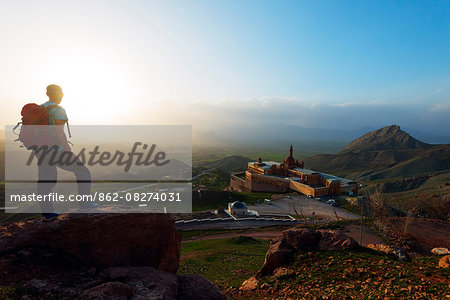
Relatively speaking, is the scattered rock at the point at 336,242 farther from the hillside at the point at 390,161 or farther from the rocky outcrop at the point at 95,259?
the hillside at the point at 390,161

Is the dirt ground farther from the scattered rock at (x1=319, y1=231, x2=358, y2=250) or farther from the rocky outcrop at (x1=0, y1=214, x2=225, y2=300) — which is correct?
the rocky outcrop at (x1=0, y1=214, x2=225, y2=300)

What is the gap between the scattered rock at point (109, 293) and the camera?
505 cm

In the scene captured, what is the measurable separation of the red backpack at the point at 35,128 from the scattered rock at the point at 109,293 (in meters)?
4.01

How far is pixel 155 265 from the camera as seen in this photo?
780cm

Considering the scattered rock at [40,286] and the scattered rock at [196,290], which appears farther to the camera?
the scattered rock at [196,290]

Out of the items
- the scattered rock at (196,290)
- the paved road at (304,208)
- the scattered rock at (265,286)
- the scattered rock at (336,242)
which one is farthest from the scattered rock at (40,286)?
the paved road at (304,208)

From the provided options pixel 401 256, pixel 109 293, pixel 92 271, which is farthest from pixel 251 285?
pixel 109 293

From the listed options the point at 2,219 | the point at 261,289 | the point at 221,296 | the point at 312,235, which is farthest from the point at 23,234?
the point at 2,219

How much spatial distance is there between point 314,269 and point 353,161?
5588 inches

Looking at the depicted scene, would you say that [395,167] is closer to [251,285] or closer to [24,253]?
[251,285]

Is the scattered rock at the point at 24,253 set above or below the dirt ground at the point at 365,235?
above

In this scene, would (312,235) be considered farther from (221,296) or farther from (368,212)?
(368,212)

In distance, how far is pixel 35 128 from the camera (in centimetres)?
639

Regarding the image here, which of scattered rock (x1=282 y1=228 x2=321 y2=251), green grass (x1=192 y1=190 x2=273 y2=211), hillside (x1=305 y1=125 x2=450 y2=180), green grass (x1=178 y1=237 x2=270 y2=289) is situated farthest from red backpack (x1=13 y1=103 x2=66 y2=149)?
hillside (x1=305 y1=125 x2=450 y2=180)
